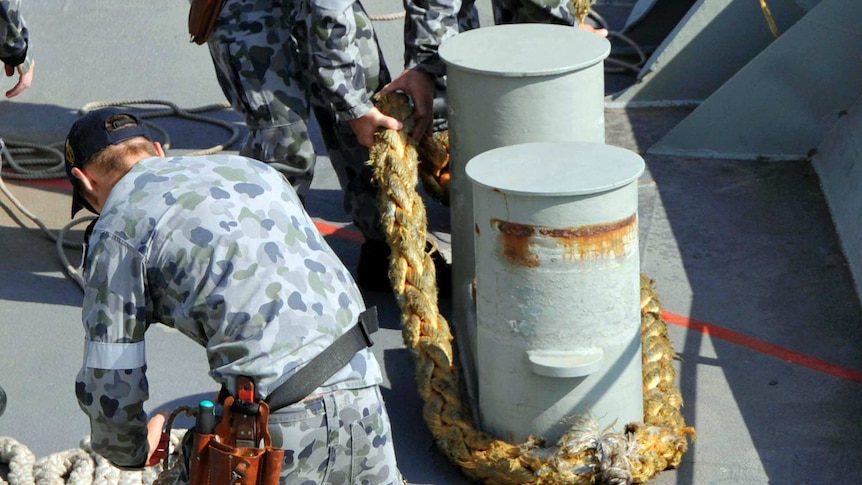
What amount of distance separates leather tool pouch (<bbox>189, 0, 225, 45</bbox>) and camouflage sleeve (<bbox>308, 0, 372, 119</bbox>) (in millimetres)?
480

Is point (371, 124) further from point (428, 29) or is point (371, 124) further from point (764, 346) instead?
point (764, 346)

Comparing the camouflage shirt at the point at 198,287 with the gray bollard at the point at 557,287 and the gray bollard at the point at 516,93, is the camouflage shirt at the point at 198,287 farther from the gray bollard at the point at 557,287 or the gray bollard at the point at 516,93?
the gray bollard at the point at 516,93

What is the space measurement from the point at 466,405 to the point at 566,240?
0.81 metres

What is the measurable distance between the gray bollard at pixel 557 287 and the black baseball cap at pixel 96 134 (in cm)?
108

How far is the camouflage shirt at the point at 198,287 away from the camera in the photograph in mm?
2664

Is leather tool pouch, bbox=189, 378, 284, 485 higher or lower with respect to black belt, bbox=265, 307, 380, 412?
lower

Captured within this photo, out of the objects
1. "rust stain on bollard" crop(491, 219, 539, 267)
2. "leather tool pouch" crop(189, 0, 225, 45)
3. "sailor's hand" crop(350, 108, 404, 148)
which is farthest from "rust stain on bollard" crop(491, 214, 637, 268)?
"leather tool pouch" crop(189, 0, 225, 45)

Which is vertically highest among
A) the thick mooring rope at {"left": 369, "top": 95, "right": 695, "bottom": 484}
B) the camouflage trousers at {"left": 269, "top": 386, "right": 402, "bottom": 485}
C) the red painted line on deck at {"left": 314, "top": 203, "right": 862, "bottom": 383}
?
the camouflage trousers at {"left": 269, "top": 386, "right": 402, "bottom": 485}

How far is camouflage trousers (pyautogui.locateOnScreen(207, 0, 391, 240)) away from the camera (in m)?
4.53

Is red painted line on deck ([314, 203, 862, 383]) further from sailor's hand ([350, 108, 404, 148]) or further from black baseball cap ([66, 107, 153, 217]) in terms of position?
black baseball cap ([66, 107, 153, 217])

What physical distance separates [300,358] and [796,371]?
7.44 feet

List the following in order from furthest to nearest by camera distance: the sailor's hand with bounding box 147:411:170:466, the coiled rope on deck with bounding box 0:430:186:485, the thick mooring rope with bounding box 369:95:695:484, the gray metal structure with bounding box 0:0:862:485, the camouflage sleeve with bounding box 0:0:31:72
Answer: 1. the camouflage sleeve with bounding box 0:0:31:72
2. the gray metal structure with bounding box 0:0:862:485
3. the coiled rope on deck with bounding box 0:430:186:485
4. the thick mooring rope with bounding box 369:95:695:484
5. the sailor's hand with bounding box 147:411:170:466

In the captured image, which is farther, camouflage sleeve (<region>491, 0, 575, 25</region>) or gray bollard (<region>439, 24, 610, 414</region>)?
camouflage sleeve (<region>491, 0, 575, 25</region>)

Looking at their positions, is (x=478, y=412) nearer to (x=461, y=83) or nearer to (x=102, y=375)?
(x=461, y=83)
